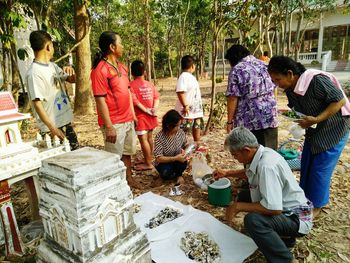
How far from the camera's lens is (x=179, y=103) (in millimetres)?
4820

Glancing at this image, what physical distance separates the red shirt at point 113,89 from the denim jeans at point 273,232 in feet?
6.07

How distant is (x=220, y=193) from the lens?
315 cm

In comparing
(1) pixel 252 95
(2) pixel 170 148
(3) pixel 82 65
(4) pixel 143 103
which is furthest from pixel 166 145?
(3) pixel 82 65

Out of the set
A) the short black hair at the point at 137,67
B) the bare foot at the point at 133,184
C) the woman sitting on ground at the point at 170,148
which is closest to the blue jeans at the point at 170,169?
the woman sitting on ground at the point at 170,148

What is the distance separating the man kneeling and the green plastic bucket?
2.60 feet

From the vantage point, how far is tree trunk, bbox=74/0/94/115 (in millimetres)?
7590

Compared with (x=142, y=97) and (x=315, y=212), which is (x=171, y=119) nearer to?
(x=142, y=97)

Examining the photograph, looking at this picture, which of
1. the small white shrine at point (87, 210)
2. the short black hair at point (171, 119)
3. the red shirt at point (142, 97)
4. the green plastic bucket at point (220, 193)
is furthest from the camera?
the red shirt at point (142, 97)

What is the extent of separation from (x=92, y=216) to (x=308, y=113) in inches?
84.9

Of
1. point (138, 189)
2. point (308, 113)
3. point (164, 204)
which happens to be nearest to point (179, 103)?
point (138, 189)

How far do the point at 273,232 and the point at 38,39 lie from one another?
2.82 meters

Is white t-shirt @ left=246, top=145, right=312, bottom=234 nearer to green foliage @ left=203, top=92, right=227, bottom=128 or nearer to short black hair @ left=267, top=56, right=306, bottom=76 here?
short black hair @ left=267, top=56, right=306, bottom=76

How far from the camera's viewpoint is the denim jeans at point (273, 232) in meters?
2.10

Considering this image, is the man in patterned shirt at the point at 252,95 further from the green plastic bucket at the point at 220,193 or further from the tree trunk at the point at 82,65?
the tree trunk at the point at 82,65
